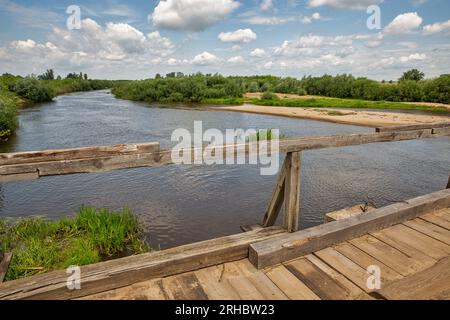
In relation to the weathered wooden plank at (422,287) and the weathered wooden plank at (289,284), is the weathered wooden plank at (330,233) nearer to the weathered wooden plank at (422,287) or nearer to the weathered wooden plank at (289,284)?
the weathered wooden plank at (289,284)

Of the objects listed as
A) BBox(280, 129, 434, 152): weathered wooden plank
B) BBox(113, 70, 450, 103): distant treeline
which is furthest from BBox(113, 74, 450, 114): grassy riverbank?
BBox(280, 129, 434, 152): weathered wooden plank

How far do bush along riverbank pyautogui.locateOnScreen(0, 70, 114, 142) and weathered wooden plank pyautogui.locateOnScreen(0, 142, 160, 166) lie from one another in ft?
62.6

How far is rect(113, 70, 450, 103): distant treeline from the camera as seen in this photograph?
4572 centimetres

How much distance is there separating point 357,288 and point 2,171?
3.06 metres

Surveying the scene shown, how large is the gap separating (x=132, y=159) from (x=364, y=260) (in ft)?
8.16

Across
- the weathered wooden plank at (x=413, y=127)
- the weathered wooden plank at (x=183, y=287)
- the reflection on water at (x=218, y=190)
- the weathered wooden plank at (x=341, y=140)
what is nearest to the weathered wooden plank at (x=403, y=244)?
the weathered wooden plank at (x=341, y=140)

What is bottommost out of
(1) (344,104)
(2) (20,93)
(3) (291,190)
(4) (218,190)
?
(4) (218,190)

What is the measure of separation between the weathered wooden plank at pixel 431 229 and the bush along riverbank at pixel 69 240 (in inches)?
196

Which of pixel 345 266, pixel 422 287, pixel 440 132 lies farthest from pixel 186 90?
pixel 422 287

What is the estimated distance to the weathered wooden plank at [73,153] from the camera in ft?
8.03

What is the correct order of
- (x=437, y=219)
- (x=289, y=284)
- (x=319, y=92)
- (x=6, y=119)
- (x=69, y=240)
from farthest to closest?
(x=319, y=92)
(x=6, y=119)
(x=69, y=240)
(x=437, y=219)
(x=289, y=284)

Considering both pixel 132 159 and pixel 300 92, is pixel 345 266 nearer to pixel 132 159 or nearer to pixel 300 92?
pixel 132 159

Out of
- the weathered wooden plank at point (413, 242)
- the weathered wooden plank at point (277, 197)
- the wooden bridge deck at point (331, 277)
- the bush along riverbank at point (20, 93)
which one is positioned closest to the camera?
the wooden bridge deck at point (331, 277)

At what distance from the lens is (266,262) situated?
302 centimetres
